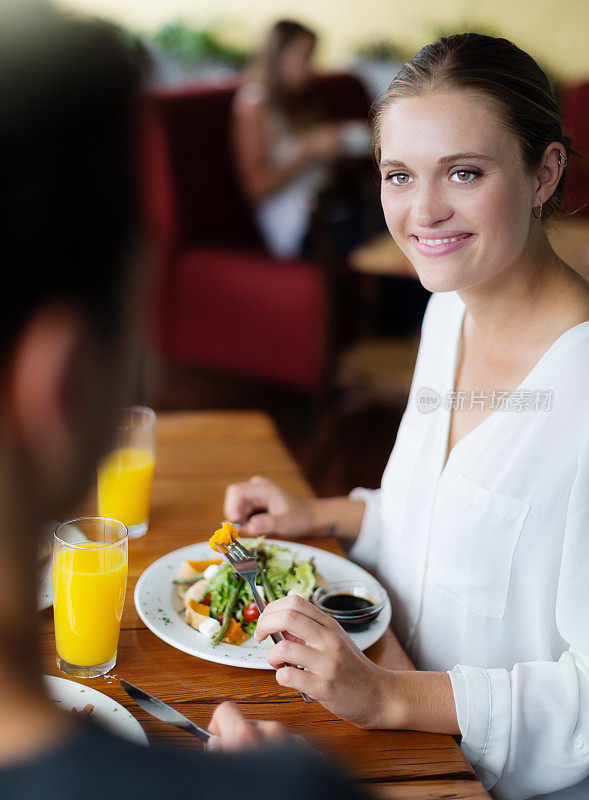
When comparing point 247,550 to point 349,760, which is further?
point 247,550

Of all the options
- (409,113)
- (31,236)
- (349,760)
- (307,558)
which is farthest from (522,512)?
(31,236)

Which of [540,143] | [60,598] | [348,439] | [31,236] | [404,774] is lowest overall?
[348,439]

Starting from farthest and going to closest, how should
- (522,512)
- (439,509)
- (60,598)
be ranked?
(439,509) < (522,512) < (60,598)

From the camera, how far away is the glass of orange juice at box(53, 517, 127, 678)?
3.37 ft

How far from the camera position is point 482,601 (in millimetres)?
1257

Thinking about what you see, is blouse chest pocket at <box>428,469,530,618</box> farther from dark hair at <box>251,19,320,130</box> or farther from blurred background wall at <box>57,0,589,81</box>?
blurred background wall at <box>57,0,589,81</box>

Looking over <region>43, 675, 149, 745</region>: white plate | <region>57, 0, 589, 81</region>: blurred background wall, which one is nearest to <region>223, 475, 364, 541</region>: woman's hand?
<region>43, 675, 149, 745</region>: white plate

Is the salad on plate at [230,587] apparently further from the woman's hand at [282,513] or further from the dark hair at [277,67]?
the dark hair at [277,67]

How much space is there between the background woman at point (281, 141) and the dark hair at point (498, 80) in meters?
2.83

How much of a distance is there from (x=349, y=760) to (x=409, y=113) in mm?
870

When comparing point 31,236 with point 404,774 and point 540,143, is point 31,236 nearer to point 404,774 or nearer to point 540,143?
point 404,774

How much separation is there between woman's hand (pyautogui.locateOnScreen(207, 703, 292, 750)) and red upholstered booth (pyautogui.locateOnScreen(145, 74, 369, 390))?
9.76ft

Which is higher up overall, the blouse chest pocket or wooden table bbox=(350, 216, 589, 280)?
wooden table bbox=(350, 216, 589, 280)

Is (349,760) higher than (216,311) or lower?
lower
